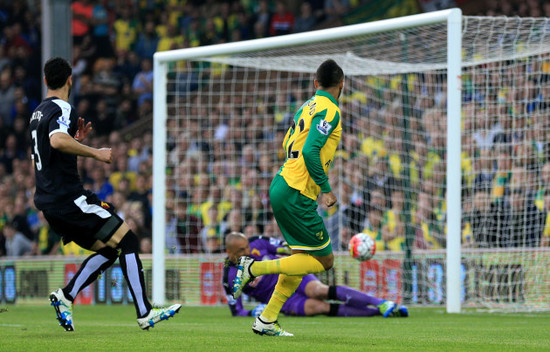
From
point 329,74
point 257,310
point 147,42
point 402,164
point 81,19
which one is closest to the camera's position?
point 329,74

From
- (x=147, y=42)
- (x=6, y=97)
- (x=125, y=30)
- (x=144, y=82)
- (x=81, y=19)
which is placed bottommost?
(x=6, y=97)

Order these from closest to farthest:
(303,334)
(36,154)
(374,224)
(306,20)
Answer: (36,154)
(303,334)
(374,224)
(306,20)

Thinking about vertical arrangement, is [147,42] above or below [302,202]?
above

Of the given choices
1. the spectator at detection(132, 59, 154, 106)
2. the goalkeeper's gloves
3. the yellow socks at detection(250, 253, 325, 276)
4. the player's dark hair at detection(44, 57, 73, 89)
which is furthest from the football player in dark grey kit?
the spectator at detection(132, 59, 154, 106)

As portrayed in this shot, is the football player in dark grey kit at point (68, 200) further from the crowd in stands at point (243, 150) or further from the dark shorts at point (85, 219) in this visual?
the crowd in stands at point (243, 150)

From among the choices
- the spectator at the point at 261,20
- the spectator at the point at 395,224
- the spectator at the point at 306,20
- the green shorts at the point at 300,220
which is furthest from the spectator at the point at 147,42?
the green shorts at the point at 300,220

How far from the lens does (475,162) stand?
11.8m

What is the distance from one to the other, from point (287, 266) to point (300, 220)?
324 mm

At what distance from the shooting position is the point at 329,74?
21.9 ft

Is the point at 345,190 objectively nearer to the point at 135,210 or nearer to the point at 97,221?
the point at 135,210

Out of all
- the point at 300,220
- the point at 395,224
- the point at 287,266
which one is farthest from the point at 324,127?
the point at 395,224

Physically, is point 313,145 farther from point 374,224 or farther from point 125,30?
point 125,30

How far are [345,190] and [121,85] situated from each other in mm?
8419

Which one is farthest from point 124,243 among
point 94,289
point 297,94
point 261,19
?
point 261,19
